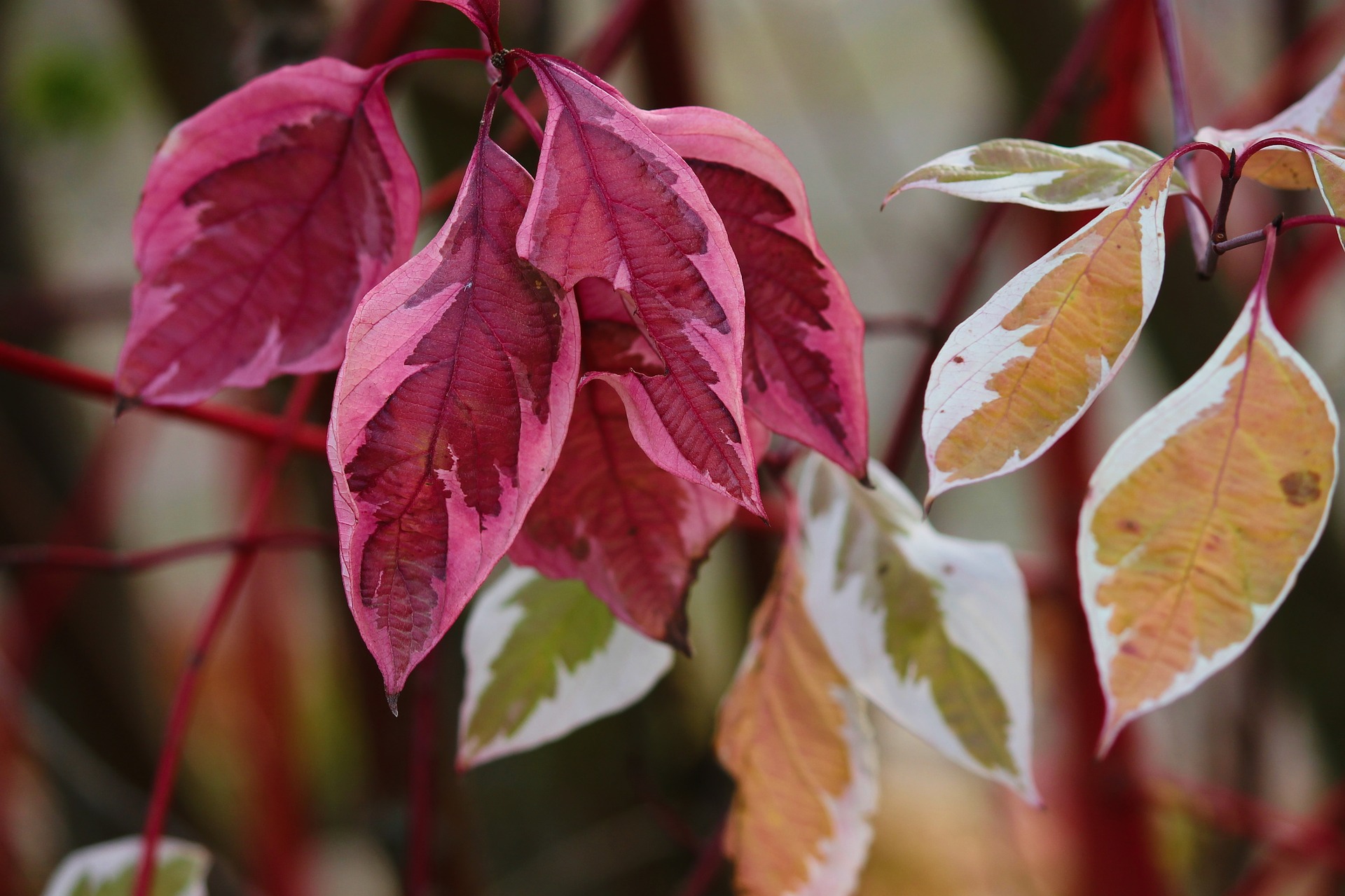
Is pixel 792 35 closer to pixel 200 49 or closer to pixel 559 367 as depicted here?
pixel 200 49

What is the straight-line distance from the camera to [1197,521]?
0.52 ft

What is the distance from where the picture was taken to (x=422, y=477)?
138 millimetres

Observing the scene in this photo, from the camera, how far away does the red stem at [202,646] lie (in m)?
0.26

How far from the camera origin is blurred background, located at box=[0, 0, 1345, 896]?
468 millimetres

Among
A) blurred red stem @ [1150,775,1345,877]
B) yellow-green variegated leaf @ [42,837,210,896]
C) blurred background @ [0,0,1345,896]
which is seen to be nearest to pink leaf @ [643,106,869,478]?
blurred background @ [0,0,1345,896]

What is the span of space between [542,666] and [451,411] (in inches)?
4.9

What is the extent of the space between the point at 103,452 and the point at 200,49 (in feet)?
0.80

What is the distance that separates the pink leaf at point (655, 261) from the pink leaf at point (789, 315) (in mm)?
26

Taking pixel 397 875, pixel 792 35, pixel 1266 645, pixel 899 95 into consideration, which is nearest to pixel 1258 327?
pixel 397 875

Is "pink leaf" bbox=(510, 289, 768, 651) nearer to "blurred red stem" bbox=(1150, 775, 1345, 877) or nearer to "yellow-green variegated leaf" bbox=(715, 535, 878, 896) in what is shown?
"yellow-green variegated leaf" bbox=(715, 535, 878, 896)

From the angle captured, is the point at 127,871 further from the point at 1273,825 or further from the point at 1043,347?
the point at 1273,825

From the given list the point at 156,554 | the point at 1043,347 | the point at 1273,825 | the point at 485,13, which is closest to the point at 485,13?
the point at 485,13

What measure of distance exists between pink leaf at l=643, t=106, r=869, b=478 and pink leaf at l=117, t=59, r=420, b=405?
0.20 ft

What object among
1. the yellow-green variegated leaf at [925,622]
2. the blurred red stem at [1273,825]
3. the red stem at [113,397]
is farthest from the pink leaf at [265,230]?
the blurred red stem at [1273,825]
